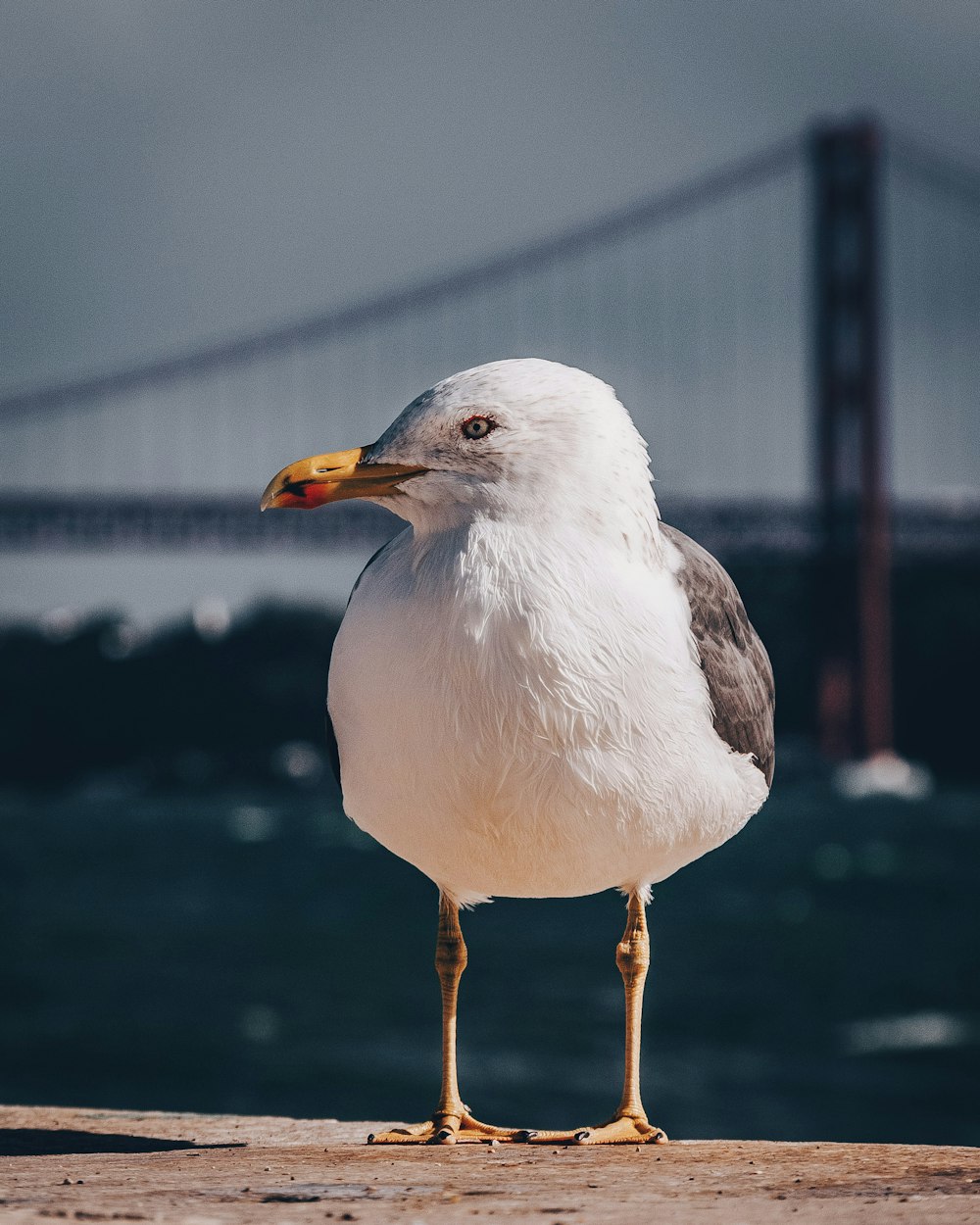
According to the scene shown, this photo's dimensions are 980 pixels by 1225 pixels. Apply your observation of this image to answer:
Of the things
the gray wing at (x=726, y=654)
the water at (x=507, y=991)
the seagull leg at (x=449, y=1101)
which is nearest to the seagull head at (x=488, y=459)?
the gray wing at (x=726, y=654)

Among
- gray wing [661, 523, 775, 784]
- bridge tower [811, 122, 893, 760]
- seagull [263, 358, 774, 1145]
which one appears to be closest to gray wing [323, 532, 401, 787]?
seagull [263, 358, 774, 1145]

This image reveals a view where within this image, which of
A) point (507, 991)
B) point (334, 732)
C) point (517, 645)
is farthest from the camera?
point (507, 991)

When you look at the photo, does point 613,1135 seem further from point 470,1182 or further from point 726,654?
point 726,654

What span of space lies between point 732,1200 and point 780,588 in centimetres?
3318

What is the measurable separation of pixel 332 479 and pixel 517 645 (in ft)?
1.01

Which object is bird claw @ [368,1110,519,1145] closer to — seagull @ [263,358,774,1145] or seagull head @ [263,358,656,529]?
seagull @ [263,358,774,1145]

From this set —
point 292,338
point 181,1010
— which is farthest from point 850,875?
point 181,1010

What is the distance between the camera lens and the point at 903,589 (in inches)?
1464

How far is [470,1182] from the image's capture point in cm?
212

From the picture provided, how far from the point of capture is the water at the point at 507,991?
1534 centimetres

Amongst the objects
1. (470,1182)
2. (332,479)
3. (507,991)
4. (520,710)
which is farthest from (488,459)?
(507,991)

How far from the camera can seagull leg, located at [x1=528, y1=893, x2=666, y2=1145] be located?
2.49 metres

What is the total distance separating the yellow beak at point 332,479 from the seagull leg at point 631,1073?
29.6 inches

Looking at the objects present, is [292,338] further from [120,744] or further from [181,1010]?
[181,1010]
